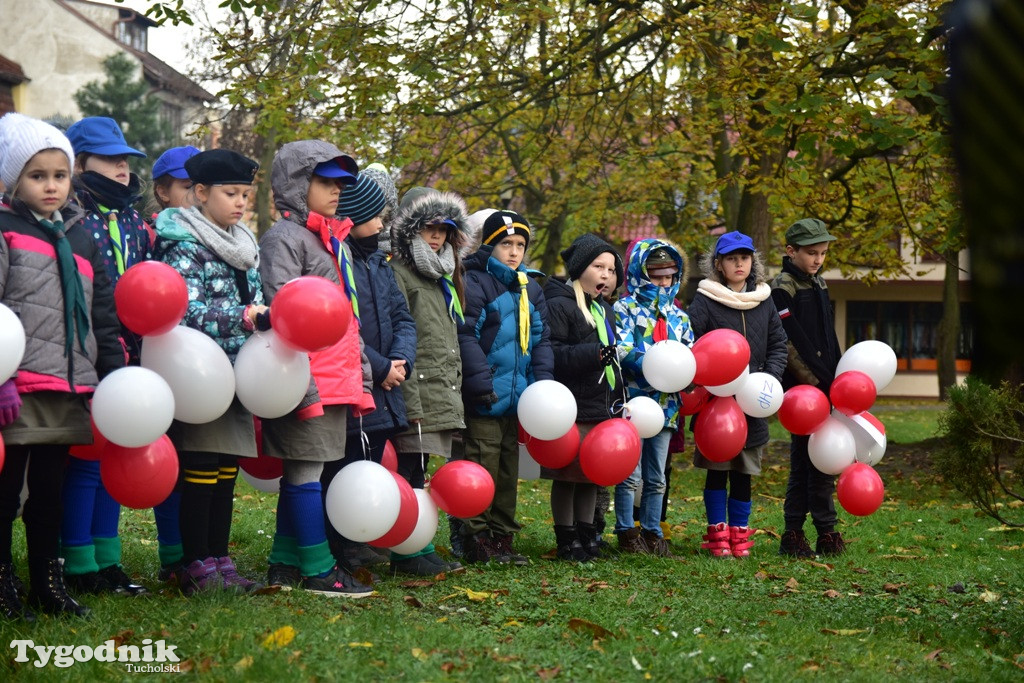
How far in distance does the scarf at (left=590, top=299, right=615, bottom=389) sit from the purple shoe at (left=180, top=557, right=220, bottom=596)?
2.58 metres

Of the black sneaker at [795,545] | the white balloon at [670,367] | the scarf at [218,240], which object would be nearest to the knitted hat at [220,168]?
the scarf at [218,240]

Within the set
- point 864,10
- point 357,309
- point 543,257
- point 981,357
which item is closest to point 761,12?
point 864,10

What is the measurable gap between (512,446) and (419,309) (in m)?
1.05

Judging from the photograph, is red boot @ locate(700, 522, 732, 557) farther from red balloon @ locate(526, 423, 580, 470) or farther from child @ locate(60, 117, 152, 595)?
child @ locate(60, 117, 152, 595)

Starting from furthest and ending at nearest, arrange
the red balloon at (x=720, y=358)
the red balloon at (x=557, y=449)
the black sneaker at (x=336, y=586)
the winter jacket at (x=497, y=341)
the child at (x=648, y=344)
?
the child at (x=648, y=344) < the red balloon at (x=720, y=358) < the red balloon at (x=557, y=449) < the winter jacket at (x=497, y=341) < the black sneaker at (x=336, y=586)

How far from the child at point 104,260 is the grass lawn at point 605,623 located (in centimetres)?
28

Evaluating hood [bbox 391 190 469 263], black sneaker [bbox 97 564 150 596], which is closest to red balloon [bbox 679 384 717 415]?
hood [bbox 391 190 469 263]

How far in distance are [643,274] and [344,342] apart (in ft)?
8.25

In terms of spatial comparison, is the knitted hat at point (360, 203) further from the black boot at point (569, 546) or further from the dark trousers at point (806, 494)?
the dark trousers at point (806, 494)

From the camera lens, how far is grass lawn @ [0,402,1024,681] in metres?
3.68

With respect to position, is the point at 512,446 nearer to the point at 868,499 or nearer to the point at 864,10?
the point at 868,499

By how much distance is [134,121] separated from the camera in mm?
35344

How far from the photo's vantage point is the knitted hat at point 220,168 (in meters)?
4.78

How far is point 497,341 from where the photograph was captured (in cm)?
616
